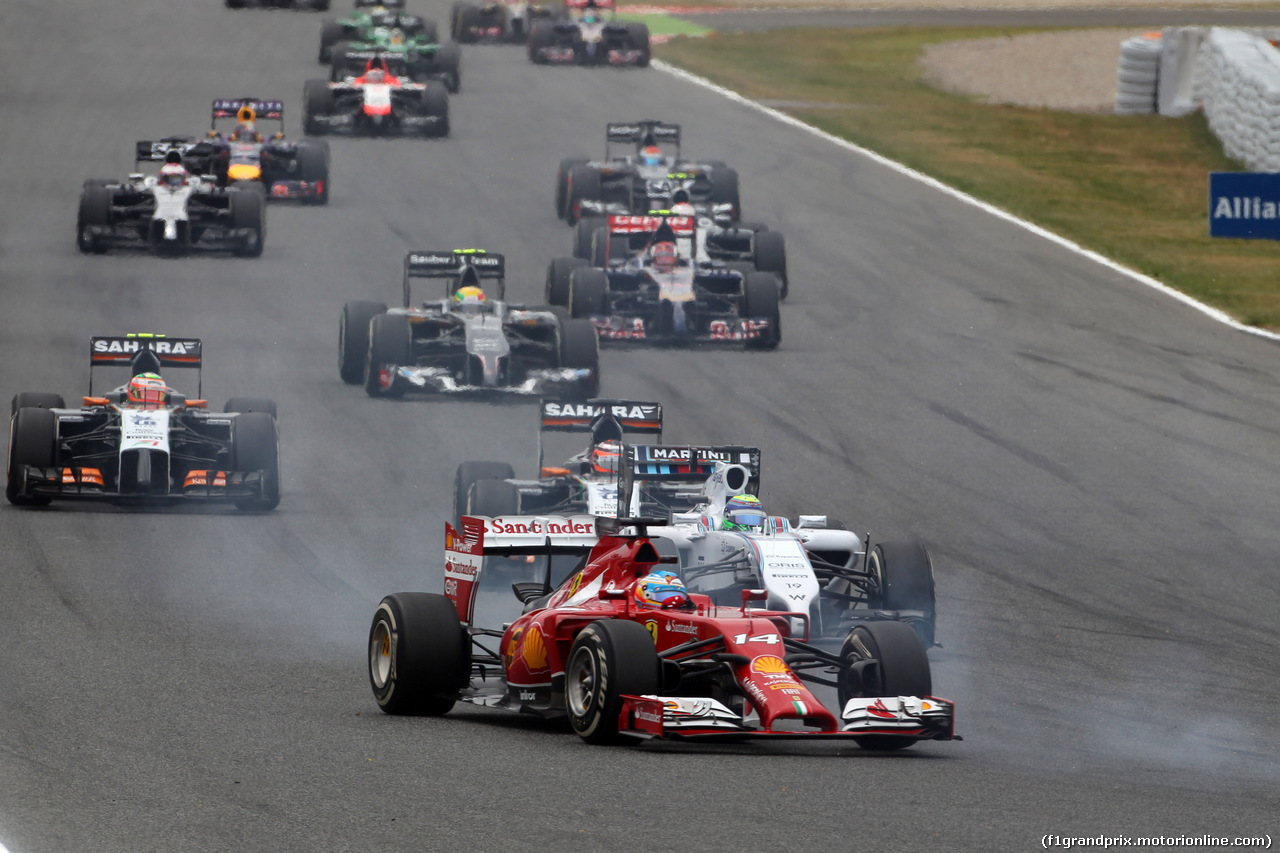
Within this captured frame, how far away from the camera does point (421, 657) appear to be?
12.3m

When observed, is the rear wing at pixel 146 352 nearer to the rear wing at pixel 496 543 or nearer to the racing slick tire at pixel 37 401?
the racing slick tire at pixel 37 401

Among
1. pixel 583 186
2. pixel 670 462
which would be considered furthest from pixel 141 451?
pixel 583 186

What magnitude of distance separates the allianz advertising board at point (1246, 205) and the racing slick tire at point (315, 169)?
2312 cm

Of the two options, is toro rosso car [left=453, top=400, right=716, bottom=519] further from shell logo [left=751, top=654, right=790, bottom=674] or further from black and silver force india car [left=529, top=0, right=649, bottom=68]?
black and silver force india car [left=529, top=0, right=649, bottom=68]

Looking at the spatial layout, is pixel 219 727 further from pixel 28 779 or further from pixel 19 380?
pixel 19 380

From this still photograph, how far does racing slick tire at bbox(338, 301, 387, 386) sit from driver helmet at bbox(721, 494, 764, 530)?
37.3 feet

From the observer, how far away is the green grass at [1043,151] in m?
35.3

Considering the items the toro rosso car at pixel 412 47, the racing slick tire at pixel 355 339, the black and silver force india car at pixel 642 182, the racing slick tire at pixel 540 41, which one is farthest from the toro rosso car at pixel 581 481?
the racing slick tire at pixel 540 41

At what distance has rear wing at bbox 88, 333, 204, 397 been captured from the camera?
69.1 ft

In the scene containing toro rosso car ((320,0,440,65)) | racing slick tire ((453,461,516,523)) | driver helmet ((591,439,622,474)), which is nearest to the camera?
driver helmet ((591,439,622,474))

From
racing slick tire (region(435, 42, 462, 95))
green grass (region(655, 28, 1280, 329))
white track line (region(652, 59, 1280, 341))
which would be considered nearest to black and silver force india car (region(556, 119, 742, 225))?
white track line (region(652, 59, 1280, 341))

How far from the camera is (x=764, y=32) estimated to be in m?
60.7

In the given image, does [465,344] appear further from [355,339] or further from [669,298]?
[669,298]

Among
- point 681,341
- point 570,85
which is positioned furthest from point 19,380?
point 570,85
